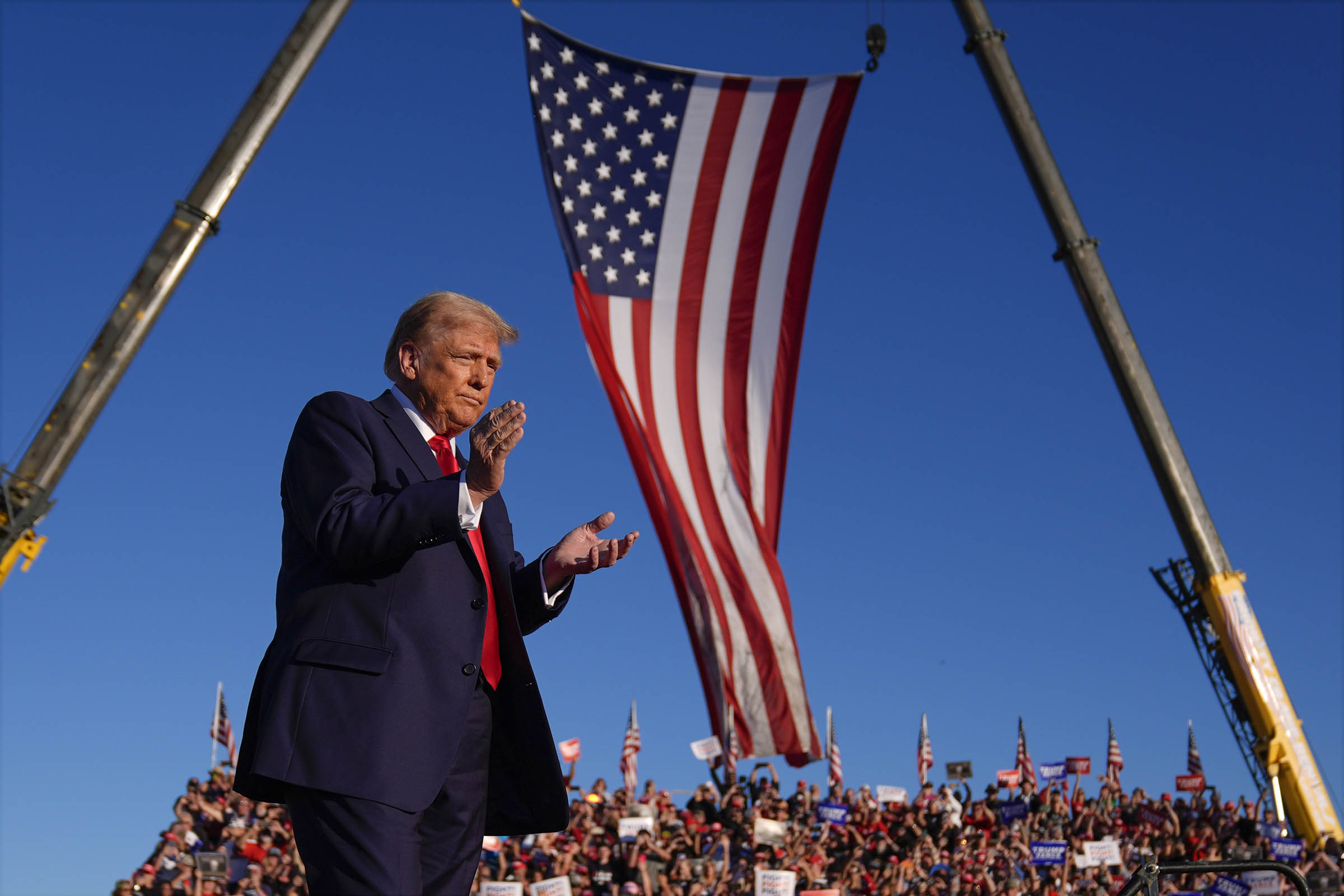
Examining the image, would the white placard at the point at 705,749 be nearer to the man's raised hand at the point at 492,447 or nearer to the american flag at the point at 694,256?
the american flag at the point at 694,256

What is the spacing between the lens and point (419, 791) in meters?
2.59

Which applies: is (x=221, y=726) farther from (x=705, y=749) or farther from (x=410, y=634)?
(x=410, y=634)

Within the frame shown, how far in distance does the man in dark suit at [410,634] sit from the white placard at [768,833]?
1380 centimetres

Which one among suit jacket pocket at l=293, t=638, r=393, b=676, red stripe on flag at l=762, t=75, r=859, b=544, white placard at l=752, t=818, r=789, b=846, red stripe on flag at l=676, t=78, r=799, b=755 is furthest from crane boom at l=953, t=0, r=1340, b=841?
suit jacket pocket at l=293, t=638, r=393, b=676

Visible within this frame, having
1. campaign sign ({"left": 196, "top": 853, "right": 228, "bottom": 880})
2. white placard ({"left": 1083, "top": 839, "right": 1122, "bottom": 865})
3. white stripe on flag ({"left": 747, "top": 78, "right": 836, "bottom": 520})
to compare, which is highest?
white stripe on flag ({"left": 747, "top": 78, "right": 836, "bottom": 520})

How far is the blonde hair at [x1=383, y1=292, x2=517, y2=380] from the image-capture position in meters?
3.01

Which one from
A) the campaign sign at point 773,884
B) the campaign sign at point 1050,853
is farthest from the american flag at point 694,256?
the campaign sign at point 1050,853

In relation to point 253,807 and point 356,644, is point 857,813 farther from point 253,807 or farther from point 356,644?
point 356,644

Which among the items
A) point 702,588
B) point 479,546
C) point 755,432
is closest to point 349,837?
point 479,546

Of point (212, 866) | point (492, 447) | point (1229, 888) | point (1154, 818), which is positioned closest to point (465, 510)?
point (492, 447)

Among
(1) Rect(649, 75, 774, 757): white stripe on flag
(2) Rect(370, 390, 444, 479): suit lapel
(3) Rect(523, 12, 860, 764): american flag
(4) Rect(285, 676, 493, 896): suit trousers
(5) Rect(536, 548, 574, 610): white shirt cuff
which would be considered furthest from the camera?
(3) Rect(523, 12, 860, 764): american flag

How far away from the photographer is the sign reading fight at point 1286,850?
15477 mm

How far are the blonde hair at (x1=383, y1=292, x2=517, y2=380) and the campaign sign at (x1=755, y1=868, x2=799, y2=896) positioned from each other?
11.9 meters

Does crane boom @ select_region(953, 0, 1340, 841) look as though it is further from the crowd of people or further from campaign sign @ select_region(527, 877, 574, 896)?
campaign sign @ select_region(527, 877, 574, 896)
